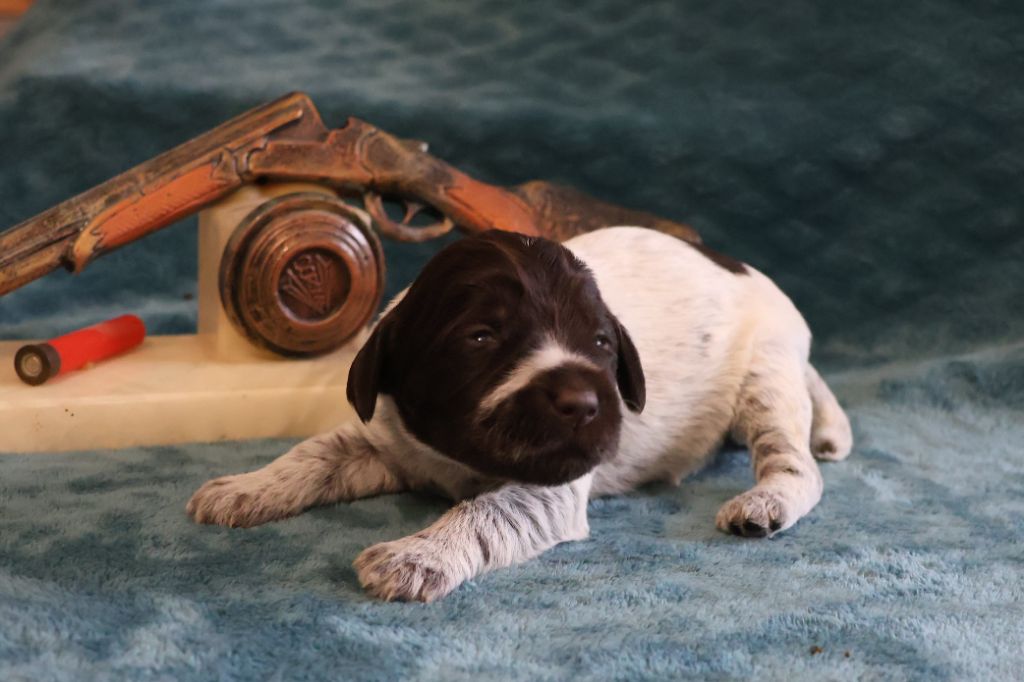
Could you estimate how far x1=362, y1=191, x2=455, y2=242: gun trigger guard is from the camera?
3.48 m

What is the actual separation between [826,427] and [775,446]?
52cm

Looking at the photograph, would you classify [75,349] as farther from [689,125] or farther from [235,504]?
[689,125]

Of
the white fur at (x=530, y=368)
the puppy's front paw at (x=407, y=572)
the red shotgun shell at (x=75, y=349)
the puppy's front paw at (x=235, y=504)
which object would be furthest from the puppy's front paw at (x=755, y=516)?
the red shotgun shell at (x=75, y=349)

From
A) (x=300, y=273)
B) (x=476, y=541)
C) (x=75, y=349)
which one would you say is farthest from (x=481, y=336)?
(x=75, y=349)

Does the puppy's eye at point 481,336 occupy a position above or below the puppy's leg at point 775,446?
above

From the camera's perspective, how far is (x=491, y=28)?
4.44 metres

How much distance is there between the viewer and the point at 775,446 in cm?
292

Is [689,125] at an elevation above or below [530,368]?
below

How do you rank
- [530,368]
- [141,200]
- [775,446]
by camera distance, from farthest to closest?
[141,200] < [775,446] < [530,368]

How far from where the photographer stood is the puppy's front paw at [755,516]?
259 centimetres

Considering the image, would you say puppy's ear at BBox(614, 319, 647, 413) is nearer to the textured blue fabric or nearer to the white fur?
the white fur

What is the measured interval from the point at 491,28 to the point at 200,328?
5.21 ft

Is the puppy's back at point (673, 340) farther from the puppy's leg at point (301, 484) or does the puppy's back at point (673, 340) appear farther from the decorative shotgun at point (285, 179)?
the puppy's leg at point (301, 484)

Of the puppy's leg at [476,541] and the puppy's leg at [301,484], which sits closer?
the puppy's leg at [476,541]
